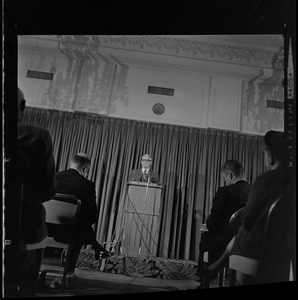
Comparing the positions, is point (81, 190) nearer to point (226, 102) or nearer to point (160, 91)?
point (160, 91)

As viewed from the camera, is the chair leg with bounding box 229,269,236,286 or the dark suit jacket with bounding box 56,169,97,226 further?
the dark suit jacket with bounding box 56,169,97,226

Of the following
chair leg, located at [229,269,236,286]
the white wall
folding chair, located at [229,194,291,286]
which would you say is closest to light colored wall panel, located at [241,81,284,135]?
the white wall

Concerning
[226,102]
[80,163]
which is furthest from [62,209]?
[226,102]

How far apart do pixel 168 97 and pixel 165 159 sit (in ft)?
1.96

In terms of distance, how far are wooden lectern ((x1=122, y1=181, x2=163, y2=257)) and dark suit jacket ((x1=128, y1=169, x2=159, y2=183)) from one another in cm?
24

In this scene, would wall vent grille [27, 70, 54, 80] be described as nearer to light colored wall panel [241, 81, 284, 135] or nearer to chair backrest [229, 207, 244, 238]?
light colored wall panel [241, 81, 284, 135]

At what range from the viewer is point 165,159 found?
2.53 m

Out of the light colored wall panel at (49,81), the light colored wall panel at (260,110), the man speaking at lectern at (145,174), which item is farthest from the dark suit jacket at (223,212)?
the light colored wall panel at (49,81)

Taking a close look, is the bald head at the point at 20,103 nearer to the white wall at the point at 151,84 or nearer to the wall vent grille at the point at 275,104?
the white wall at the point at 151,84

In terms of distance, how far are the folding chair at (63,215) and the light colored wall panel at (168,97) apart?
0.76 m

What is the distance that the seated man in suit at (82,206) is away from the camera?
1.74 m

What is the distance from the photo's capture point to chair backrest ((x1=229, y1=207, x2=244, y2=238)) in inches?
68.0

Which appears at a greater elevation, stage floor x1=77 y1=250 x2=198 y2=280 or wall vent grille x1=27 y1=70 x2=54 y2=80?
wall vent grille x1=27 y1=70 x2=54 y2=80

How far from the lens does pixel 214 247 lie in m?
1.83
